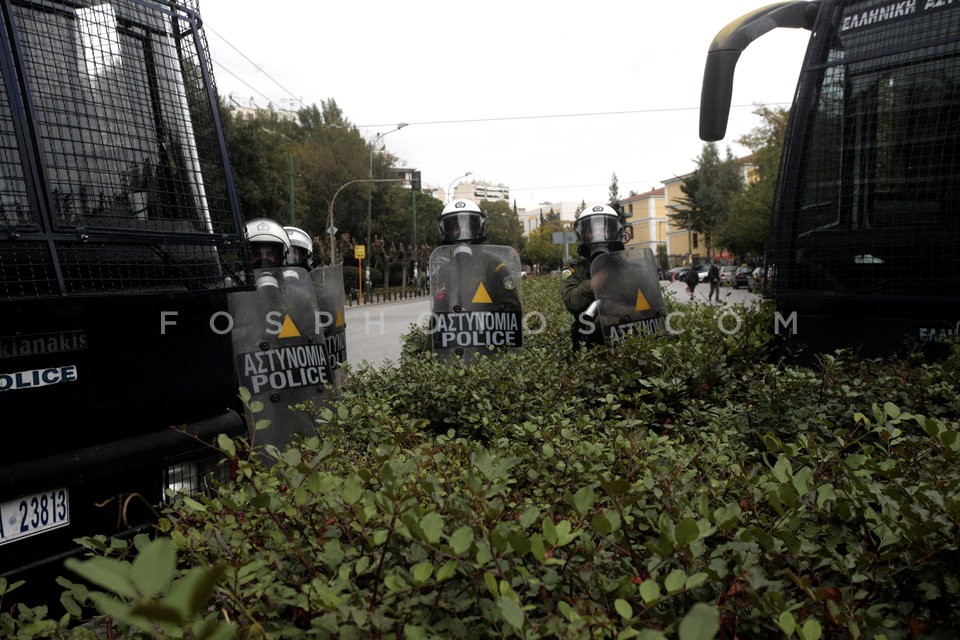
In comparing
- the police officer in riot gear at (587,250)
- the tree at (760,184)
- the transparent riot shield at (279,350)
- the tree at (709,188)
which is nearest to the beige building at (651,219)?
the tree at (709,188)

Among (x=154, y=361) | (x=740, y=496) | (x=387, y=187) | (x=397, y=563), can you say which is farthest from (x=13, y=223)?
(x=387, y=187)

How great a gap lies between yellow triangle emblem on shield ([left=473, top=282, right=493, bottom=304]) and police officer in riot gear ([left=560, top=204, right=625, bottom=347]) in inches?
29.0

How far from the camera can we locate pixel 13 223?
284 centimetres

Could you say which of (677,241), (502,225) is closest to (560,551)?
(502,225)

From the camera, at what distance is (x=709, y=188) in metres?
70.8

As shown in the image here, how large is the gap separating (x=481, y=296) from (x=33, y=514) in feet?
13.7

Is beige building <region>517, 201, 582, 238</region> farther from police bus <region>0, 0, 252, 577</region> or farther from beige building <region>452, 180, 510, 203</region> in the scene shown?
police bus <region>0, 0, 252, 577</region>

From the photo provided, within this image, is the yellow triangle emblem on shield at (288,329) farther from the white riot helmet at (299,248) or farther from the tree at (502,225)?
the tree at (502,225)

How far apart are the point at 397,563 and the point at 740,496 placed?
0.88m

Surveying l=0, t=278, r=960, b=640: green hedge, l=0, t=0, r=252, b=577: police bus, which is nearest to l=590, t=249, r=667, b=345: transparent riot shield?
l=0, t=0, r=252, b=577: police bus

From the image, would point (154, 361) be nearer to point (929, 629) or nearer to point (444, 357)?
point (929, 629)

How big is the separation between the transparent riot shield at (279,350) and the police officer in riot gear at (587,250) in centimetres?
263

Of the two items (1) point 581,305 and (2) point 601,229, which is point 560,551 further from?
(2) point 601,229

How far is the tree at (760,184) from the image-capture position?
1284 inches
